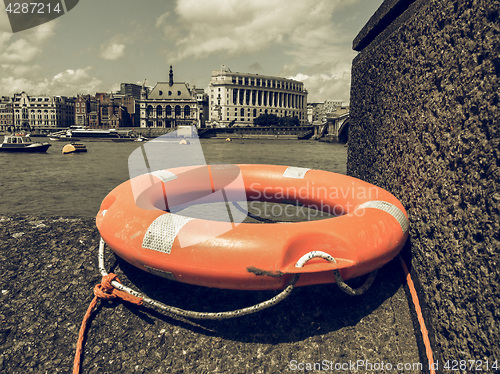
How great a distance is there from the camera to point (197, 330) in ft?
6.57

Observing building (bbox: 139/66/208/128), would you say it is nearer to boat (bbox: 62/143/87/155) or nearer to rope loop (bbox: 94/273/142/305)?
boat (bbox: 62/143/87/155)

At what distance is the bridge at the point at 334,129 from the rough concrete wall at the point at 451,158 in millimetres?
38943

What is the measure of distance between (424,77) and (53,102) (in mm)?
115031

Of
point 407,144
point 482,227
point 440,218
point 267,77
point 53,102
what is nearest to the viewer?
point 482,227

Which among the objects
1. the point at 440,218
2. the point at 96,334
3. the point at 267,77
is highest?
the point at 267,77

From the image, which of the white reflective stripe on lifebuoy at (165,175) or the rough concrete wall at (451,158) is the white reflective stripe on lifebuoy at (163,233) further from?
the rough concrete wall at (451,158)

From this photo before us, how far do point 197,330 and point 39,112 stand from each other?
117 meters

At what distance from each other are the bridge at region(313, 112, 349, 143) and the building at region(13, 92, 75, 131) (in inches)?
3146

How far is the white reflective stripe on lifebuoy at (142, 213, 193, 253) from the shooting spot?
182 cm

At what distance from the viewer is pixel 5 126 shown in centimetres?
10412

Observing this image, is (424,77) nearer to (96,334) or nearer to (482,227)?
(482,227)

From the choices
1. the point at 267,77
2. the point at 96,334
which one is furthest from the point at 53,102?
the point at 96,334

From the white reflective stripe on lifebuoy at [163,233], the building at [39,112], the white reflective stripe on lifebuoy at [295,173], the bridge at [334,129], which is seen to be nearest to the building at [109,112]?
the building at [39,112]

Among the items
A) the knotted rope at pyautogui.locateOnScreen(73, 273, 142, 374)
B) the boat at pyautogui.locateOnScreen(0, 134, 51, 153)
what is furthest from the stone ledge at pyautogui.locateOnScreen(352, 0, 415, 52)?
the boat at pyautogui.locateOnScreen(0, 134, 51, 153)
